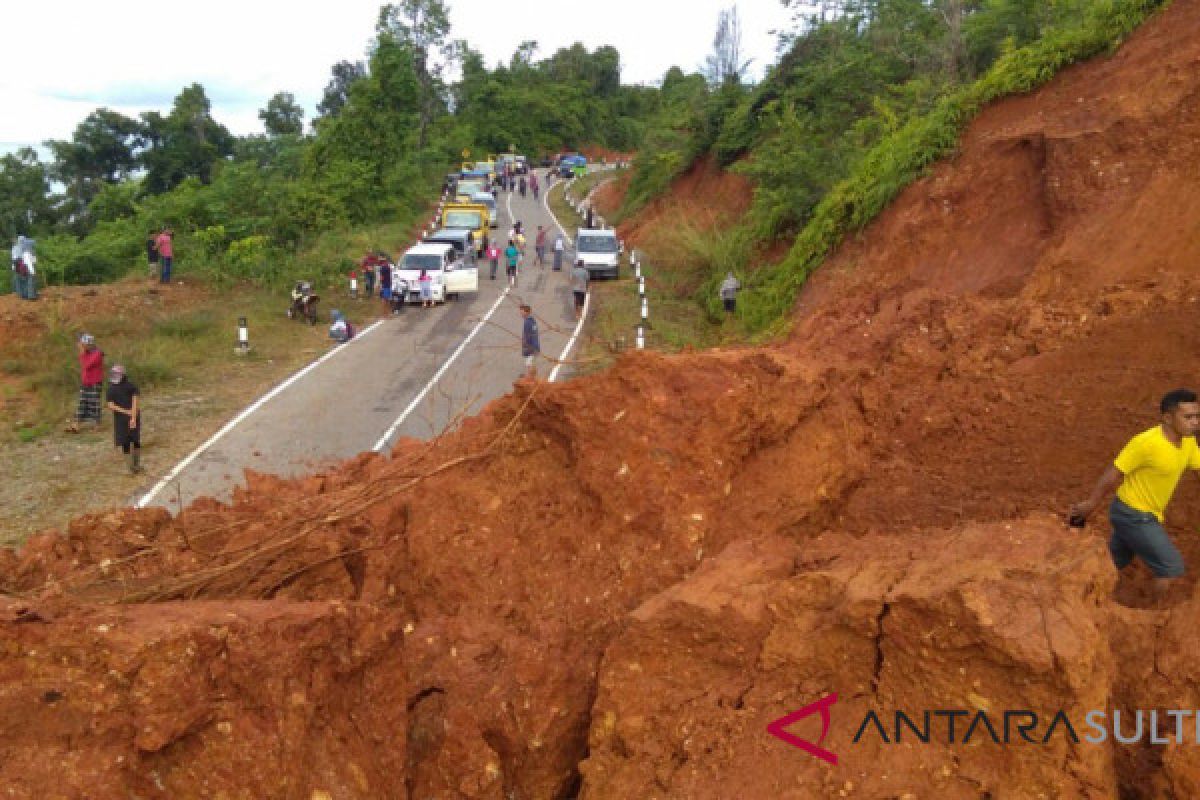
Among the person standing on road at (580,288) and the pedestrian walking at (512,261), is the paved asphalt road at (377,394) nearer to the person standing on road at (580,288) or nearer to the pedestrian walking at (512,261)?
the person standing on road at (580,288)

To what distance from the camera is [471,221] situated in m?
30.7

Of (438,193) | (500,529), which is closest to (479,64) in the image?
(438,193)

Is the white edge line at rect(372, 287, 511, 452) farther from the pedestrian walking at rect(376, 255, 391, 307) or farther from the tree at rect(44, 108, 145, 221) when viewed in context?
the tree at rect(44, 108, 145, 221)

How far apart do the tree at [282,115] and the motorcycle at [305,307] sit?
51134mm

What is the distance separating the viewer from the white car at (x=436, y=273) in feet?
70.3

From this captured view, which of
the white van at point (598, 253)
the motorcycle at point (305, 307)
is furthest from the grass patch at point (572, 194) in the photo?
the motorcycle at point (305, 307)

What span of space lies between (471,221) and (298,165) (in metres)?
14.2

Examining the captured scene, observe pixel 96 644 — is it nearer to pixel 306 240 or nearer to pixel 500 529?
pixel 500 529

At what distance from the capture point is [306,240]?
89.5ft

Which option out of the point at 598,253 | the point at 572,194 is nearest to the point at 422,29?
the point at 572,194

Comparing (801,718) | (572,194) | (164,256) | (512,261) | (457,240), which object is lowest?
(801,718)

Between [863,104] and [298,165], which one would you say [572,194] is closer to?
[298,165]

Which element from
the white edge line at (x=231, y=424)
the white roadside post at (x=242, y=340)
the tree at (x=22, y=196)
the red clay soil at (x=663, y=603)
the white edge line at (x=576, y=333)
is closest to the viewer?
the red clay soil at (x=663, y=603)

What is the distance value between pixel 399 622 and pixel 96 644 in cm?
145
